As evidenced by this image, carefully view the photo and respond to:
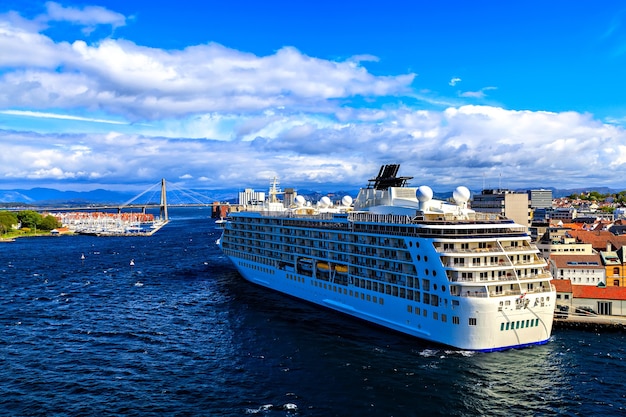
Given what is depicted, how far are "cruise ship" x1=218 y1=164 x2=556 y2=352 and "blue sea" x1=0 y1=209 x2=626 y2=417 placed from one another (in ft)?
5.69

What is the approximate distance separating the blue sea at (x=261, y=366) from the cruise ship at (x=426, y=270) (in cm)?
173

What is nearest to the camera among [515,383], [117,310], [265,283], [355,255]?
[515,383]

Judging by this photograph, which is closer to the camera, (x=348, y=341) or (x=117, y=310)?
(x=348, y=341)

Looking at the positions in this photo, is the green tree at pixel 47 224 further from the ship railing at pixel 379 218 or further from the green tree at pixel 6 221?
the ship railing at pixel 379 218

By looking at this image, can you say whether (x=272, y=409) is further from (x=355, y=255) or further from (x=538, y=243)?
(x=538, y=243)

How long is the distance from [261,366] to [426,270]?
601 inches

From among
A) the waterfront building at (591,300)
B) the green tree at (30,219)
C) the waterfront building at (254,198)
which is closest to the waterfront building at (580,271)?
the waterfront building at (591,300)

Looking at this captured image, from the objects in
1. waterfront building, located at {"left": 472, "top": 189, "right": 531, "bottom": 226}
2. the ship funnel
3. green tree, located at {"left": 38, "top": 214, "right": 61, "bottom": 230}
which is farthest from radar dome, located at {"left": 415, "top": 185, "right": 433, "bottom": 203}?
green tree, located at {"left": 38, "top": 214, "right": 61, "bottom": 230}

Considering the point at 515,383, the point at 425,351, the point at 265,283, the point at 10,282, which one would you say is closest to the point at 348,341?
the point at 425,351

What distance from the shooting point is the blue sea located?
2928 centimetres

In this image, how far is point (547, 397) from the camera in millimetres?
30156

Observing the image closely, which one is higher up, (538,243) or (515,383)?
(538,243)

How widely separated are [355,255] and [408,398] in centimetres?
1824

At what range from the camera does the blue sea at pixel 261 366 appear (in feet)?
96.1
